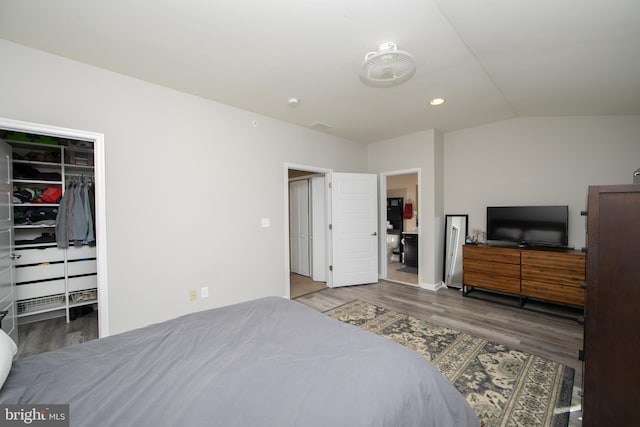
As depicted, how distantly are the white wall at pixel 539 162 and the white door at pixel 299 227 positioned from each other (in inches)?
101

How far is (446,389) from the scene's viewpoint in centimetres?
115

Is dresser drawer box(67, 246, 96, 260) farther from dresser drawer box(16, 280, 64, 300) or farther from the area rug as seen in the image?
the area rug

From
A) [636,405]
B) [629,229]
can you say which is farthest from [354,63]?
[636,405]

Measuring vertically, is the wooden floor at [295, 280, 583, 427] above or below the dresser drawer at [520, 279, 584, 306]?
below

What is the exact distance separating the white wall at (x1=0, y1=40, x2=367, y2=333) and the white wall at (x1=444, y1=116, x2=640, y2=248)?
299 centimetres

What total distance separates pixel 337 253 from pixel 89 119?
11.5 feet

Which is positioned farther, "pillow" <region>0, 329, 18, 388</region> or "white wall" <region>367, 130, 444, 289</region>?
"white wall" <region>367, 130, 444, 289</region>

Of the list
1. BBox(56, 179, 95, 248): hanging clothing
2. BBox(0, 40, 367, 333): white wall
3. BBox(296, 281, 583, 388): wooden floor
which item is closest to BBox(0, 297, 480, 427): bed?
BBox(0, 40, 367, 333): white wall

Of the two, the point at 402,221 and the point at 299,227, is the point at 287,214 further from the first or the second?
the point at 402,221

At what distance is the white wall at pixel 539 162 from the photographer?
3121 millimetres

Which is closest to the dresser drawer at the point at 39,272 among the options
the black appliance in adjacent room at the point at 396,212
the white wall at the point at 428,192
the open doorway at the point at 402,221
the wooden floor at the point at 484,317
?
the wooden floor at the point at 484,317

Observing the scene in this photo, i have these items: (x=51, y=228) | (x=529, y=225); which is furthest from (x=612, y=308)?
(x=51, y=228)

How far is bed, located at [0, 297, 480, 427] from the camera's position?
0.85 m

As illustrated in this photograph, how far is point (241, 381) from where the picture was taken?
3.26 feet
